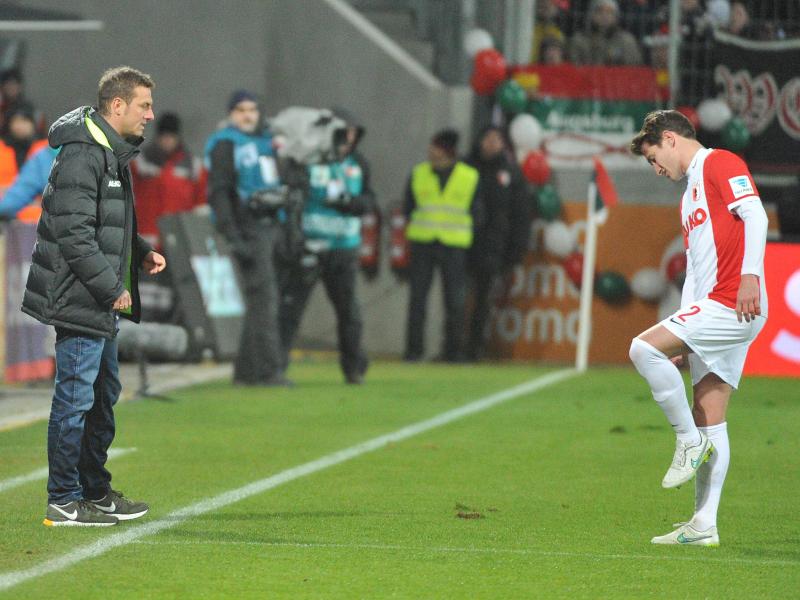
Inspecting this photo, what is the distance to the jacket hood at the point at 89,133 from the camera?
729cm

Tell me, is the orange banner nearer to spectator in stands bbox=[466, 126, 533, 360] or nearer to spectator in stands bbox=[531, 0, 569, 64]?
spectator in stands bbox=[466, 126, 533, 360]

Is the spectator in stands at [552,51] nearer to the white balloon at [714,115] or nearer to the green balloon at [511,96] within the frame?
the green balloon at [511,96]

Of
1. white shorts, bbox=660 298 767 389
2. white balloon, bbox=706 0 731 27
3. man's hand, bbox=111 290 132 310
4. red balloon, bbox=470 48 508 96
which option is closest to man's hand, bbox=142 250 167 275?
man's hand, bbox=111 290 132 310

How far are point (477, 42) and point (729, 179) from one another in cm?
1259

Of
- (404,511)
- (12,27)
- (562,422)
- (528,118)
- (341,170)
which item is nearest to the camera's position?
(404,511)

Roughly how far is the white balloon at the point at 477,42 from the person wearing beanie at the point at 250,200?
5.61 m

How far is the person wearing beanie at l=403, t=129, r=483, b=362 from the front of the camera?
18344mm

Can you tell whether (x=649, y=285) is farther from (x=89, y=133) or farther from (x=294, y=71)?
(x=89, y=133)

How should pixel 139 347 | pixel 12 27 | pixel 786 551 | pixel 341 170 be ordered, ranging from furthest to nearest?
pixel 12 27 → pixel 341 170 → pixel 139 347 → pixel 786 551

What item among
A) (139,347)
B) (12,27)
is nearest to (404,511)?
(139,347)

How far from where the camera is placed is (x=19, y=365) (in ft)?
46.6

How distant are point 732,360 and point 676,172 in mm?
820

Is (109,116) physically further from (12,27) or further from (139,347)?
(12,27)

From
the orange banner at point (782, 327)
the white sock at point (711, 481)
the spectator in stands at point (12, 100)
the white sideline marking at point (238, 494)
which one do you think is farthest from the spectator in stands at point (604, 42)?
the white sock at point (711, 481)
